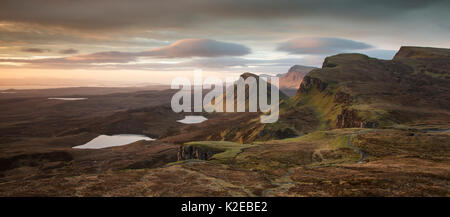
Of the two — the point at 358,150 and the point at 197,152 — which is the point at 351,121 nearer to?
the point at 358,150

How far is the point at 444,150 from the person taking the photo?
232ft

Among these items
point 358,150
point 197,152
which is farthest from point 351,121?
point 197,152

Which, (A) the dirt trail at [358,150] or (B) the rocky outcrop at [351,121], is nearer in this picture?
(A) the dirt trail at [358,150]

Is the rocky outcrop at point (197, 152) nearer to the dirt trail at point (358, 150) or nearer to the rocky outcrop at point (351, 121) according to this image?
the dirt trail at point (358, 150)

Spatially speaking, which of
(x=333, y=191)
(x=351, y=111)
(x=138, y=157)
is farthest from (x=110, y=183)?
(x=351, y=111)

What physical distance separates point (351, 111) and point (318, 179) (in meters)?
130

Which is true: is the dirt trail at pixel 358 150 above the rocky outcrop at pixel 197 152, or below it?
above

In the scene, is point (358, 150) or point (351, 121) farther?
point (351, 121)

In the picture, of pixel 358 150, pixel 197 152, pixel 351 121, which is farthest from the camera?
pixel 351 121

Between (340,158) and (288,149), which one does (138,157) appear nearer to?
(288,149)

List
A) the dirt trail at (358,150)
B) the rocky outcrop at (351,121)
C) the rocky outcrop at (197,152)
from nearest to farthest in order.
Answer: the dirt trail at (358,150)
the rocky outcrop at (197,152)
the rocky outcrop at (351,121)

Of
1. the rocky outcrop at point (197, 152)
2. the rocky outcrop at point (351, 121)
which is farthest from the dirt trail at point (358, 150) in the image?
the rocky outcrop at point (351, 121)

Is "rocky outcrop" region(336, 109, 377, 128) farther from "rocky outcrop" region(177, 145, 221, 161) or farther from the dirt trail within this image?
"rocky outcrop" region(177, 145, 221, 161)

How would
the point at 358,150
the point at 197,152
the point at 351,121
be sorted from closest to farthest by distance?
the point at 358,150 < the point at 197,152 < the point at 351,121
